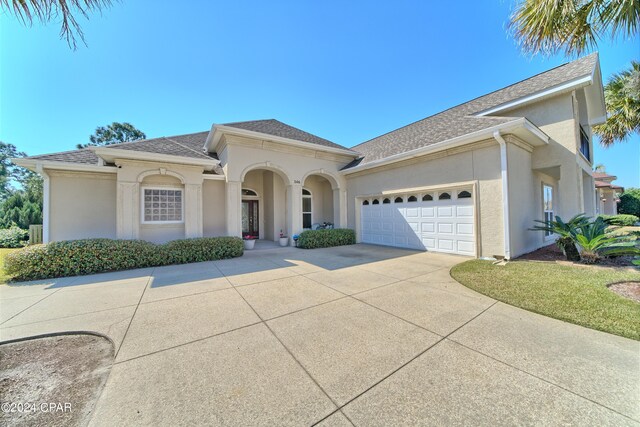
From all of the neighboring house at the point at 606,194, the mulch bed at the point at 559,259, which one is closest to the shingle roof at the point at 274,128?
the mulch bed at the point at 559,259

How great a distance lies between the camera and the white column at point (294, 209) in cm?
1155

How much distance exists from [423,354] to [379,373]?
656 mm

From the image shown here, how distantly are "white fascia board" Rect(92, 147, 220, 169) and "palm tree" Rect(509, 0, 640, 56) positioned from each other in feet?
34.2

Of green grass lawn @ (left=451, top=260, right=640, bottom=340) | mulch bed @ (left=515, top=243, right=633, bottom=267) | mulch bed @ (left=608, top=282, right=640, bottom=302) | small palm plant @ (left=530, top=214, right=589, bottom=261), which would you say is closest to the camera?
green grass lawn @ (left=451, top=260, right=640, bottom=340)

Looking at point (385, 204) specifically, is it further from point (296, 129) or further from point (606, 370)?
point (606, 370)

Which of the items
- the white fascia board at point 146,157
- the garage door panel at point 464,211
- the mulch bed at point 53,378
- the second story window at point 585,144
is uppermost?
the second story window at point 585,144

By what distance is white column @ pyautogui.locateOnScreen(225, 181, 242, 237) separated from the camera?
991cm

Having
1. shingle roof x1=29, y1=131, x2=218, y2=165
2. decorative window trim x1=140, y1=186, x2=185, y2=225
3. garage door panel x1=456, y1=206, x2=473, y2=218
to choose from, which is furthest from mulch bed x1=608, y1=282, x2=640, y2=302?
decorative window trim x1=140, y1=186, x2=185, y2=225

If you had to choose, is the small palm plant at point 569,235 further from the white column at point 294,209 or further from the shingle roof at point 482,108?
the white column at point 294,209

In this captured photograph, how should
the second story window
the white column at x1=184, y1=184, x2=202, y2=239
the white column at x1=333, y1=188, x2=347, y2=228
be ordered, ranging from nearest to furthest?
the white column at x1=184, y1=184, x2=202, y2=239 → the second story window → the white column at x1=333, y1=188, x2=347, y2=228

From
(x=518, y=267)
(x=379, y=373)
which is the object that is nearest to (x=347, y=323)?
(x=379, y=373)

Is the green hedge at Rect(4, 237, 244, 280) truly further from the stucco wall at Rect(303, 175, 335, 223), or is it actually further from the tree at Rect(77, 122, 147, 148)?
the tree at Rect(77, 122, 147, 148)

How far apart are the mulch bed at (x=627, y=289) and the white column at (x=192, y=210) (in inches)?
466

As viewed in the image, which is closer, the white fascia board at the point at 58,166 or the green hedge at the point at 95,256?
the green hedge at the point at 95,256
